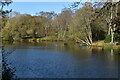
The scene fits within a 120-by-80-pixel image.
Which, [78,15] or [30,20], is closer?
[78,15]

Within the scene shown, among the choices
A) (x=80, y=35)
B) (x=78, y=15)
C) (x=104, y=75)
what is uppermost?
(x=78, y=15)

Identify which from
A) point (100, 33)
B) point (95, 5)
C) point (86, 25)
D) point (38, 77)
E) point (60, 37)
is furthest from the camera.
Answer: point (60, 37)

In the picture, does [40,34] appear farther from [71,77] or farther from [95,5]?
[95,5]

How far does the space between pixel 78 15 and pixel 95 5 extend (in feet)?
72.7

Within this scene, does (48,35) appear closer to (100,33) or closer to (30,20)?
(30,20)

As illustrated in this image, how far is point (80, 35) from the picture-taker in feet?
94.1

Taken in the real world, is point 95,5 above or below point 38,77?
above

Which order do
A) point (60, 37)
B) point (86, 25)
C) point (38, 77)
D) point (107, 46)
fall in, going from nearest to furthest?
point (38, 77) → point (107, 46) → point (86, 25) → point (60, 37)

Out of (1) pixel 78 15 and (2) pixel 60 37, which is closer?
(1) pixel 78 15

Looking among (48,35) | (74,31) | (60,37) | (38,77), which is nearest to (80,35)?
(74,31)

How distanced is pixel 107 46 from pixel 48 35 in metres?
20.8

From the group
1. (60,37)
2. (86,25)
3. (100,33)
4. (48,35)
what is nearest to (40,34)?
(48,35)

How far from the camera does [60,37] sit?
41.3m

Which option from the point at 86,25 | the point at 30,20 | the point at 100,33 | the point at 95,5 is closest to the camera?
the point at 95,5
